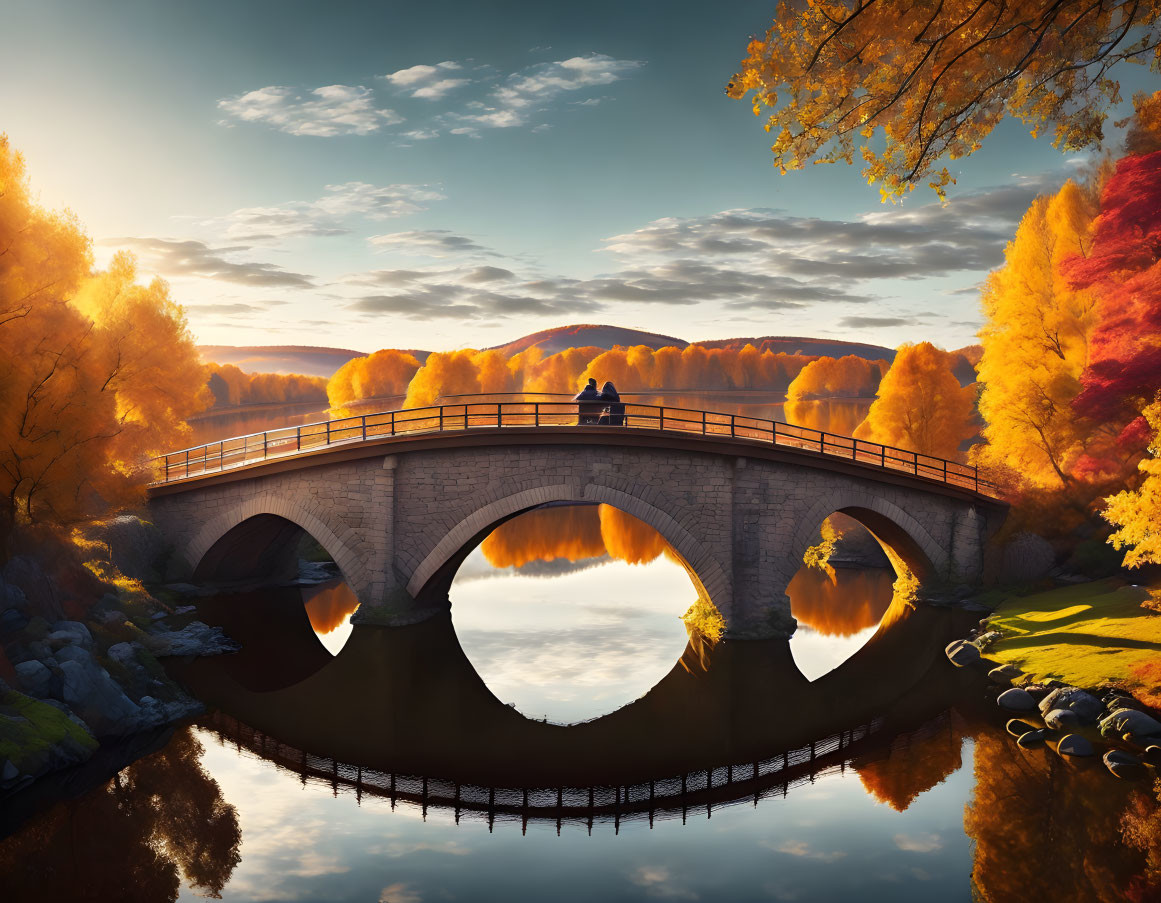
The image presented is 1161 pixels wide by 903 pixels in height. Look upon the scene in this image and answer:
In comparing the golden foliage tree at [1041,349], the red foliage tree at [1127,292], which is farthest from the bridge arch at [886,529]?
the red foliage tree at [1127,292]

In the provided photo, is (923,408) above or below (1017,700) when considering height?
above

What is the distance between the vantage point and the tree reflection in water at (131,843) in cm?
1405

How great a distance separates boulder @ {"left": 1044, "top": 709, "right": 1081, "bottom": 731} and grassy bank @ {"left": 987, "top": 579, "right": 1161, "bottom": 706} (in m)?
1.39

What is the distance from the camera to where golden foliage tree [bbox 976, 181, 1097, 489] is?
30.6 m

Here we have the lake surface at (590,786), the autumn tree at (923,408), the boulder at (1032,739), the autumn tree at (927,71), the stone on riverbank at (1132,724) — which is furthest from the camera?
the autumn tree at (923,408)

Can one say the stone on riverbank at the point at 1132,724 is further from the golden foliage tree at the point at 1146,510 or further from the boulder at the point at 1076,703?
the golden foliage tree at the point at 1146,510

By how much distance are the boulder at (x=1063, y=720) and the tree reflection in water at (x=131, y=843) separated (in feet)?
58.1

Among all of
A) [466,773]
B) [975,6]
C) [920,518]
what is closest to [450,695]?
[466,773]

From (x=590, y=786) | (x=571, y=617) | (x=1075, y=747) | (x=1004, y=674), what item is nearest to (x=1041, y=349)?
(x=1004, y=674)

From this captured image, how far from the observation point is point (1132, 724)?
719 inches

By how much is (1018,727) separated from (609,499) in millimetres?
13093

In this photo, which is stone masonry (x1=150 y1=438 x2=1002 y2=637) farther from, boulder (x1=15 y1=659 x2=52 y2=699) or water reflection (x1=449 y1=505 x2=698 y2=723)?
boulder (x1=15 y1=659 x2=52 y2=699)

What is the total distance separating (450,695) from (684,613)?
1128 cm

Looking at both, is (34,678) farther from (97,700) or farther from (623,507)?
(623,507)
